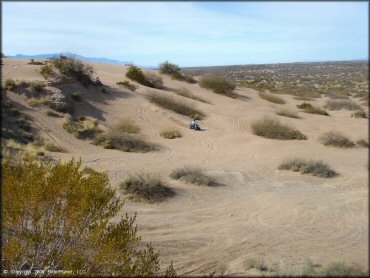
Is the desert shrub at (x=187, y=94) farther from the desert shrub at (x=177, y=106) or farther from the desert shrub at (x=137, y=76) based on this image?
the desert shrub at (x=177, y=106)

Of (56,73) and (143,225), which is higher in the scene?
(56,73)

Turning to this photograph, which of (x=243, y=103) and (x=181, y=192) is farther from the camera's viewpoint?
(x=243, y=103)

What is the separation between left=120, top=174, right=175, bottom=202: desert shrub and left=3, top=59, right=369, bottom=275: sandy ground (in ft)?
1.37

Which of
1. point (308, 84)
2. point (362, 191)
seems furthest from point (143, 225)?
point (308, 84)

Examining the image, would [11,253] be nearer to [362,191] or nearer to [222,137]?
[362,191]

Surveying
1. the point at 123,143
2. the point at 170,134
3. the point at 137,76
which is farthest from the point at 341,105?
the point at 123,143

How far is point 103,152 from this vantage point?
20.4 meters

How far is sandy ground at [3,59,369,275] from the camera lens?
10031mm

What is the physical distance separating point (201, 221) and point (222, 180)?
14.9 ft

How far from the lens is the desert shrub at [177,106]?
30286 millimetres

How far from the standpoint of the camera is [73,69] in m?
30.8

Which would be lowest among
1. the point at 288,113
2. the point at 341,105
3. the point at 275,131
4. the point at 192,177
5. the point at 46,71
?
the point at 192,177

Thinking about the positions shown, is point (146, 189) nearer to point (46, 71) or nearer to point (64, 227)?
point (64, 227)

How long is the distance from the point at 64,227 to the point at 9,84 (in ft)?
68.3
